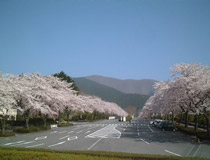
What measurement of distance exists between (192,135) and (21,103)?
2257 cm

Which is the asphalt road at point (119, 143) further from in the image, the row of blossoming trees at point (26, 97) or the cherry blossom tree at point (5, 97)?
the row of blossoming trees at point (26, 97)

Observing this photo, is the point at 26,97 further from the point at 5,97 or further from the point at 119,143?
the point at 119,143

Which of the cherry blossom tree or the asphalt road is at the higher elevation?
the cherry blossom tree

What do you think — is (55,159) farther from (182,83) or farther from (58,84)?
(58,84)

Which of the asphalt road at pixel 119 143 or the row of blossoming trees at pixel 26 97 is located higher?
the row of blossoming trees at pixel 26 97

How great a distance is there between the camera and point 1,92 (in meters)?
23.2

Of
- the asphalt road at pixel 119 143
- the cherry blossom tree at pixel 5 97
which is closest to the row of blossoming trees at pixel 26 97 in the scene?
the cherry blossom tree at pixel 5 97

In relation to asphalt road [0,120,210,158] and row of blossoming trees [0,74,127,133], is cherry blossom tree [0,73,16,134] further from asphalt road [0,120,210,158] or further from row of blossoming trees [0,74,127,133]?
asphalt road [0,120,210,158]

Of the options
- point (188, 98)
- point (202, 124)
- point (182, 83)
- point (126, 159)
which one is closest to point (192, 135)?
point (188, 98)

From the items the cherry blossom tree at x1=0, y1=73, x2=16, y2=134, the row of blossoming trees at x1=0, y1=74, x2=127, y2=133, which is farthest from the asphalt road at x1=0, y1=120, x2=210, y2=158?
the row of blossoming trees at x1=0, y1=74, x2=127, y2=133

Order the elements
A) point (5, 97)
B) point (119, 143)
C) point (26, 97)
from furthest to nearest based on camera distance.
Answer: point (26, 97) → point (5, 97) → point (119, 143)

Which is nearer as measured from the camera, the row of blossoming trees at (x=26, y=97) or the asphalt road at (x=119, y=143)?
the asphalt road at (x=119, y=143)

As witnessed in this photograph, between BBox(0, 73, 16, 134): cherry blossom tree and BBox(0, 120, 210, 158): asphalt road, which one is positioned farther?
BBox(0, 73, 16, 134): cherry blossom tree

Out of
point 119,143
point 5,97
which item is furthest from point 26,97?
point 119,143
